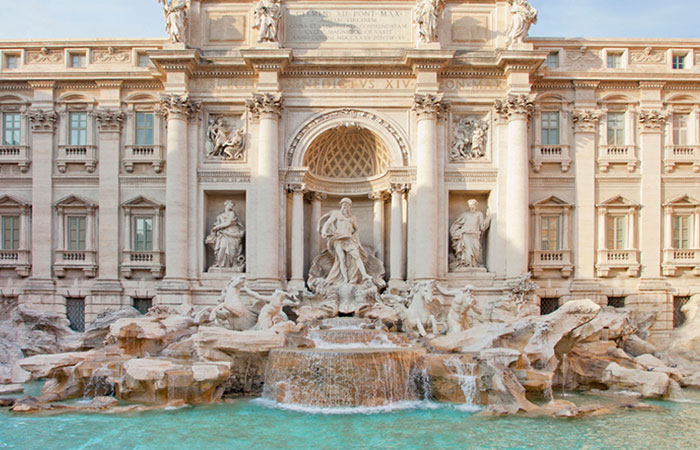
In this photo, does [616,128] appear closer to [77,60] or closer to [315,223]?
[315,223]

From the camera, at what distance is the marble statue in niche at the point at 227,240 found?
21.8 metres

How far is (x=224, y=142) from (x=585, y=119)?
1315 centimetres

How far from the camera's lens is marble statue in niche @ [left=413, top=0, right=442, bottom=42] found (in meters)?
21.4

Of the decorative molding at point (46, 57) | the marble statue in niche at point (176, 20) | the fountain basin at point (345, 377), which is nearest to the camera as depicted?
the fountain basin at point (345, 377)

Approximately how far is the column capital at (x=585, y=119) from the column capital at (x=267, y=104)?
10777 millimetres

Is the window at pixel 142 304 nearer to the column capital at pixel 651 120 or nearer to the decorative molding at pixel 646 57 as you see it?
the column capital at pixel 651 120

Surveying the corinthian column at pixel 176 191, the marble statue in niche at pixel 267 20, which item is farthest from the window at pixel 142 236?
the marble statue in niche at pixel 267 20

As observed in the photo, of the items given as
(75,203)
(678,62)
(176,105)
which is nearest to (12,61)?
(75,203)

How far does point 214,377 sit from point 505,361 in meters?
7.21

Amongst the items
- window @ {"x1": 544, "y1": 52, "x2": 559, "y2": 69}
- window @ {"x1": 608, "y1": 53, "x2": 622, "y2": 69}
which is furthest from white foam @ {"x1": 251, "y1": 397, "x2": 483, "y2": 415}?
window @ {"x1": 608, "y1": 53, "x2": 622, "y2": 69}

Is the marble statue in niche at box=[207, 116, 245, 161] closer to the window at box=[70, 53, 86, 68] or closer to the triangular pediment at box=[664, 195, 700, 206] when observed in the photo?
the window at box=[70, 53, 86, 68]

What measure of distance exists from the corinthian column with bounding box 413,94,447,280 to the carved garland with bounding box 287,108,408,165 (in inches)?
27.4

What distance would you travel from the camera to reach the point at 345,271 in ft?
69.1

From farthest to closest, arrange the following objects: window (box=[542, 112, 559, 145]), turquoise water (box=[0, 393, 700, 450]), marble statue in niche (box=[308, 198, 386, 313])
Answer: window (box=[542, 112, 559, 145])
marble statue in niche (box=[308, 198, 386, 313])
turquoise water (box=[0, 393, 700, 450])
